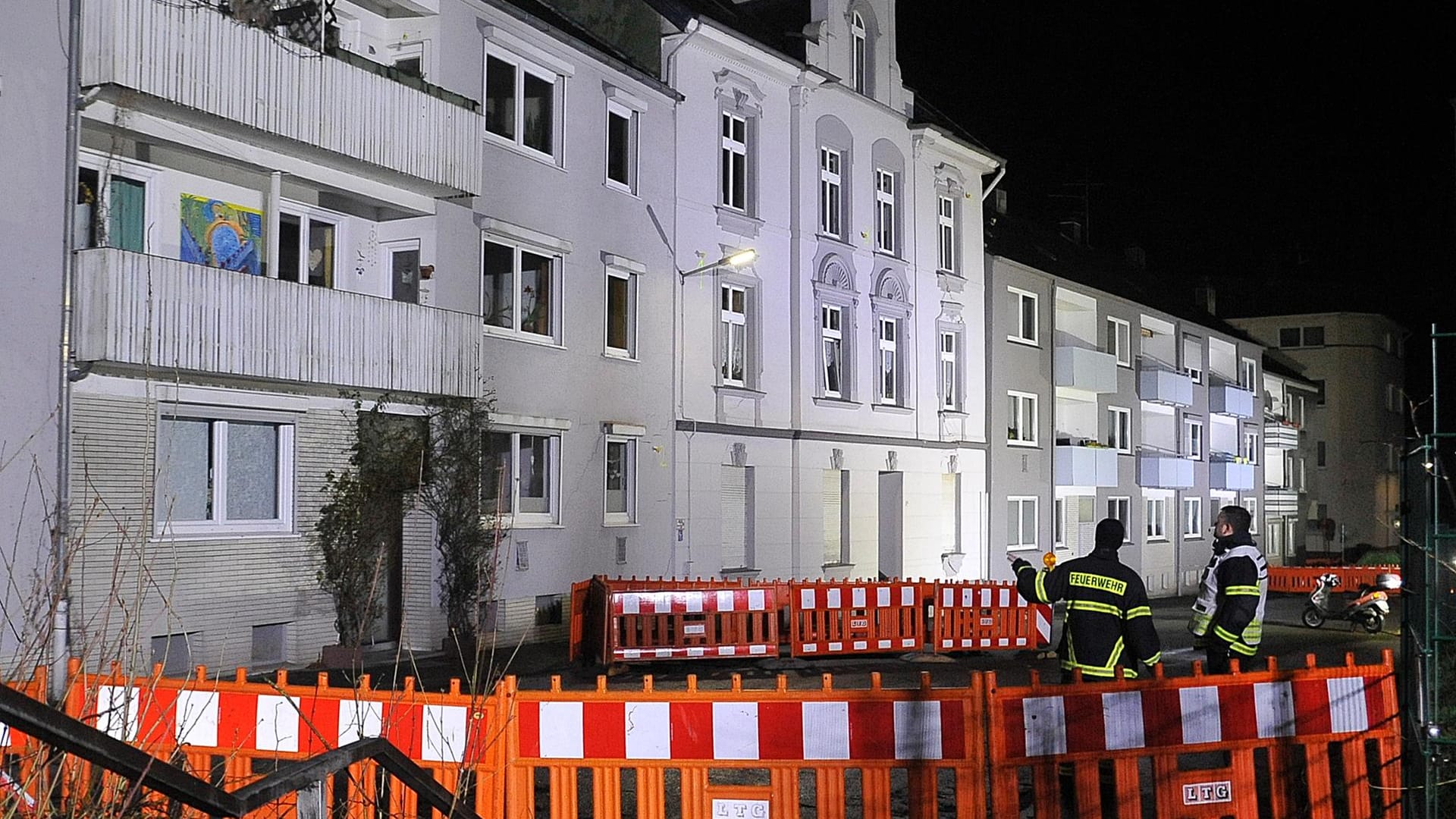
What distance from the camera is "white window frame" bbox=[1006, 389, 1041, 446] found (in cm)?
3938

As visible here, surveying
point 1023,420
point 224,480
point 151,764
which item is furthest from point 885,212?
point 151,764

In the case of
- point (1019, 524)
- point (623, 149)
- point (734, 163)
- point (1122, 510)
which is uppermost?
point (734, 163)

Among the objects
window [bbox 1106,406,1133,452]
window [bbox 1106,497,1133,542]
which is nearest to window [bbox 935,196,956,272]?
window [bbox 1106,406,1133,452]

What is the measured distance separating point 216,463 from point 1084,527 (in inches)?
1185

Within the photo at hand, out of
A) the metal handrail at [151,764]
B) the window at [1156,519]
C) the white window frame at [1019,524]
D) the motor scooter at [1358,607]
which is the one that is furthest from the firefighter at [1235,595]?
Answer: the window at [1156,519]

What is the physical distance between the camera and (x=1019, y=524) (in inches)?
1558

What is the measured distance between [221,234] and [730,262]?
28.8 feet

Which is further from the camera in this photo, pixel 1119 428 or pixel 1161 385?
pixel 1161 385

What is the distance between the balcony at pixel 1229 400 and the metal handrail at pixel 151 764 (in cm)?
5371

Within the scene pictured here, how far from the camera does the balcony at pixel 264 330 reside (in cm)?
1562

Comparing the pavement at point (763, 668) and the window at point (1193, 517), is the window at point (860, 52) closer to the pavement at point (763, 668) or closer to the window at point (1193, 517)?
the pavement at point (763, 668)

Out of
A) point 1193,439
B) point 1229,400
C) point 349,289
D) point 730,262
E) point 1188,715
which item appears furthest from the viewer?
point 1229,400

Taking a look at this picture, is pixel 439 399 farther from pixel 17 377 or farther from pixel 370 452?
pixel 17 377

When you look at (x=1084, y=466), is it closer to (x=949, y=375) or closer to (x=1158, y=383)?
(x=949, y=375)
